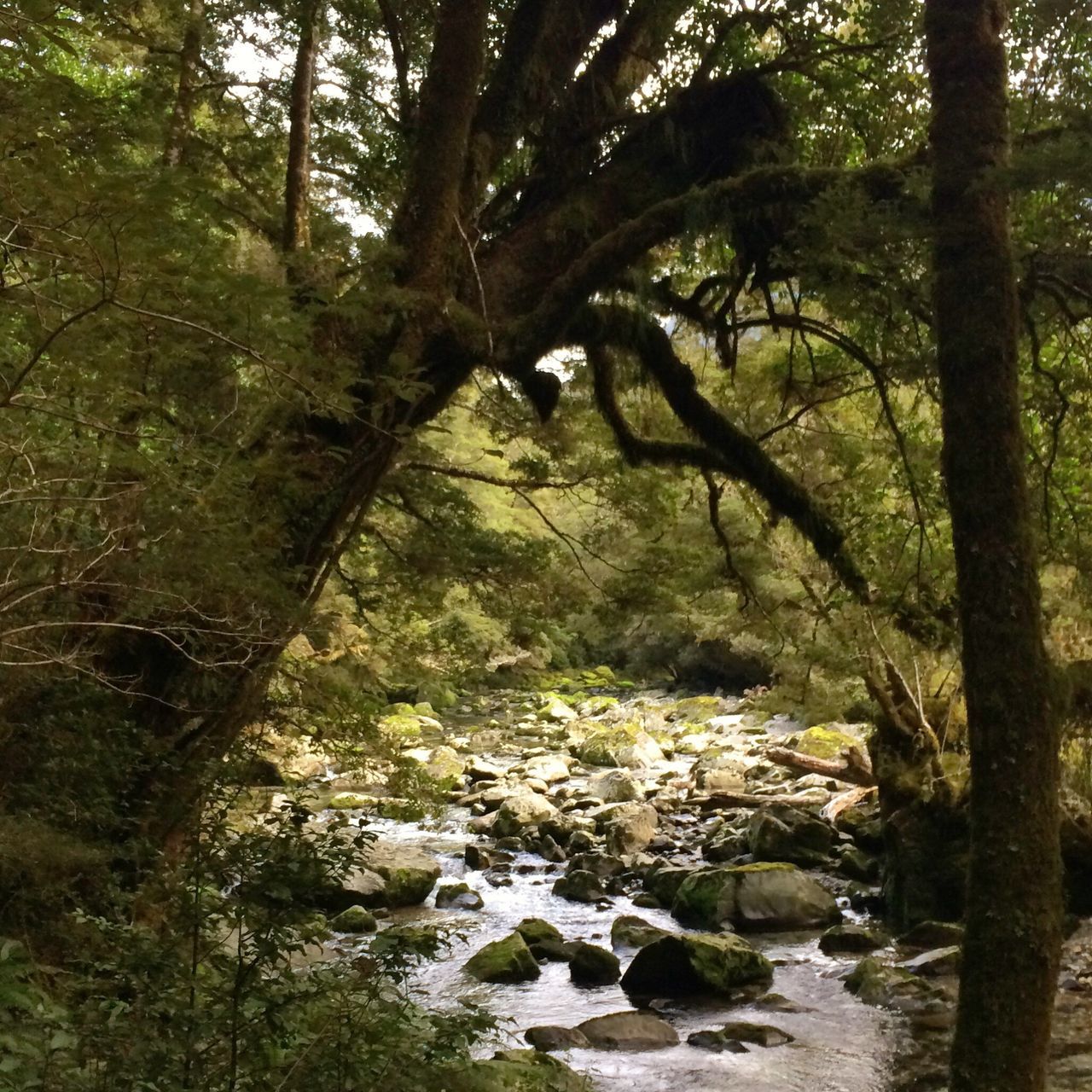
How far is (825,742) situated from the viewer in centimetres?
1739

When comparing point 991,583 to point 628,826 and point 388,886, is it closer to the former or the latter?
point 388,886

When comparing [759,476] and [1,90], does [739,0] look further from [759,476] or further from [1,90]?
[1,90]

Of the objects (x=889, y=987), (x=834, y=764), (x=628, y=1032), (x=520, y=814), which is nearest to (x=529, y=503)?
(x=628, y=1032)

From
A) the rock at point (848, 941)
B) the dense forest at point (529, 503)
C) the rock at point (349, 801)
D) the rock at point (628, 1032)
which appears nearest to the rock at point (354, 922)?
the dense forest at point (529, 503)

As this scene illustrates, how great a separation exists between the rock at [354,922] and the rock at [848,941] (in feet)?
14.1

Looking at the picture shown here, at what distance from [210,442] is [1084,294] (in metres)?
3.91

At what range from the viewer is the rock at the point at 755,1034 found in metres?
6.72

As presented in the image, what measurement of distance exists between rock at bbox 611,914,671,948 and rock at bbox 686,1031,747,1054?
1.99m

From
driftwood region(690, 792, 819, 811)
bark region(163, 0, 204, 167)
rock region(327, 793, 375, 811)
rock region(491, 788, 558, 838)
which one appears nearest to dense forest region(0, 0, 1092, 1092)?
bark region(163, 0, 204, 167)

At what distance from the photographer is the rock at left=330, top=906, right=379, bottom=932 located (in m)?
8.91

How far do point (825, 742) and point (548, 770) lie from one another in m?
5.15

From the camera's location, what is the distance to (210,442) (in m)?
4.45

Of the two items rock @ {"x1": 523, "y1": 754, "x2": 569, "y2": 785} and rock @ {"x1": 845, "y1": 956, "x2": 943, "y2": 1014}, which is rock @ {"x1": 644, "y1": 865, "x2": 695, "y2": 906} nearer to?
rock @ {"x1": 845, "y1": 956, "x2": 943, "y2": 1014}

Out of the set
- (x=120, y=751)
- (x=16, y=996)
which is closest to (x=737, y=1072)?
(x=120, y=751)
